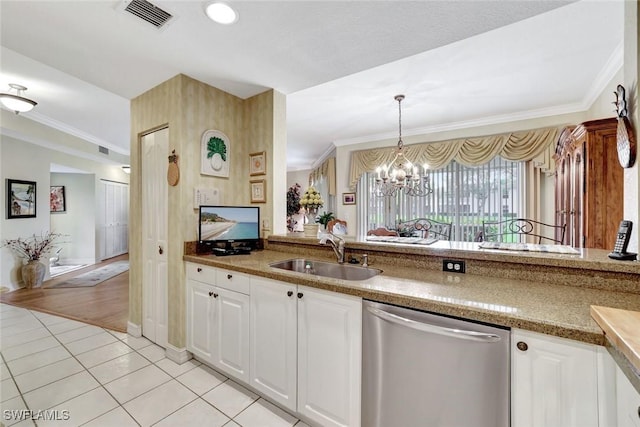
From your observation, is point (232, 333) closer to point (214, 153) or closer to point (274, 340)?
point (274, 340)

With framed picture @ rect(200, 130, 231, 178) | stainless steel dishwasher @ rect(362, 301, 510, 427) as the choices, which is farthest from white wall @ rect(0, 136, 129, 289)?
stainless steel dishwasher @ rect(362, 301, 510, 427)

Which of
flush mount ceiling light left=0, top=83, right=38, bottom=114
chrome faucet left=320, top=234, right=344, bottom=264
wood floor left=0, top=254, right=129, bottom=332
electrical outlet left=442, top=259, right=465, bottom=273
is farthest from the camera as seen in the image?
wood floor left=0, top=254, right=129, bottom=332

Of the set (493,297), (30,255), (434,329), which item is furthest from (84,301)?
(493,297)

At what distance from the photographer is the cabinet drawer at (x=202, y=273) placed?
208 cm

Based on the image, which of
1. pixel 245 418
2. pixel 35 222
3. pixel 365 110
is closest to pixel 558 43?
pixel 365 110

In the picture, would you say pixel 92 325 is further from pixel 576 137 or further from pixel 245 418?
pixel 576 137

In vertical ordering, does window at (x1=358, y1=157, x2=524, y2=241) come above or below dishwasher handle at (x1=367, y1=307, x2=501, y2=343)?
above

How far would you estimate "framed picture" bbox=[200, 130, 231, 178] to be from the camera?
2.49 m

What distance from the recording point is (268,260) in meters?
2.11

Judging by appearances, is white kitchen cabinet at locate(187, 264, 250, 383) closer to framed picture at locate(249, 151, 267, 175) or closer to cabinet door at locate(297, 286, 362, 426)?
cabinet door at locate(297, 286, 362, 426)

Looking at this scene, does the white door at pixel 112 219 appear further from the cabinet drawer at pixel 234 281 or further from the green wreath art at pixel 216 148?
the cabinet drawer at pixel 234 281

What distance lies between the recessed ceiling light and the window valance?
4074mm

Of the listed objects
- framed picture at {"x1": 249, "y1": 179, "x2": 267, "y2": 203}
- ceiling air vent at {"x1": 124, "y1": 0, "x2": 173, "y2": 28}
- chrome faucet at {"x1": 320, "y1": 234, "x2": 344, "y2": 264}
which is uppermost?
ceiling air vent at {"x1": 124, "y1": 0, "x2": 173, "y2": 28}

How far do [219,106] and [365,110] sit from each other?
7.23 feet
